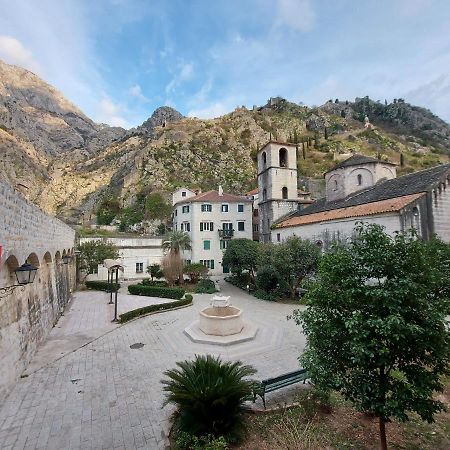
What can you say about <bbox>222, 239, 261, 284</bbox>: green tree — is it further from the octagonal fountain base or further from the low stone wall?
the low stone wall

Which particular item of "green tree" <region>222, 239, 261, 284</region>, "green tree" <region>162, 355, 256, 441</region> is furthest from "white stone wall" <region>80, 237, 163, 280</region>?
"green tree" <region>162, 355, 256, 441</region>

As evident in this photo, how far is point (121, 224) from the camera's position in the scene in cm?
5084

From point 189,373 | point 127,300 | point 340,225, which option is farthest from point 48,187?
point 189,373

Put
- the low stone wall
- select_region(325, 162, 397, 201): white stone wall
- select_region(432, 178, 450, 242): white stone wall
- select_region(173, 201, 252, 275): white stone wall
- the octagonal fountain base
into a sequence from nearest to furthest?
1. the low stone wall
2. the octagonal fountain base
3. select_region(432, 178, 450, 242): white stone wall
4. select_region(325, 162, 397, 201): white stone wall
5. select_region(173, 201, 252, 275): white stone wall

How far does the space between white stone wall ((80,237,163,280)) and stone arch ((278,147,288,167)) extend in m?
18.9

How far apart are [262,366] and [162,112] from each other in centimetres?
12797

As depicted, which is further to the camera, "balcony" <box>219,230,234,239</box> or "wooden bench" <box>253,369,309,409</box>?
"balcony" <box>219,230,234,239</box>

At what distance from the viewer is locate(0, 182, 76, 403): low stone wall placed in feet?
24.3

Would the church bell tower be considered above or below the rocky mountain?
below

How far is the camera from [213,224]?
36781 millimetres

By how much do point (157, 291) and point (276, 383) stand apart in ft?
57.4

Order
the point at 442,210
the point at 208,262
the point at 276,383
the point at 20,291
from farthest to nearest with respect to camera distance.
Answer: the point at 208,262 < the point at 442,210 < the point at 20,291 < the point at 276,383

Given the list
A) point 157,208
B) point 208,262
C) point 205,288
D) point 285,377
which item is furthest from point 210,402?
point 157,208

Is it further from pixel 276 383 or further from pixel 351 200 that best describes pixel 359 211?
pixel 276 383
